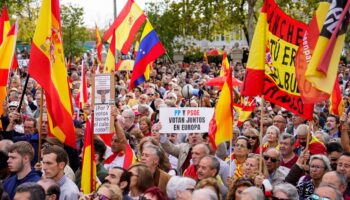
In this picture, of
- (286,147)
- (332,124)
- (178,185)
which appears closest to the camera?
(178,185)

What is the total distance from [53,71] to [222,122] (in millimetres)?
2242

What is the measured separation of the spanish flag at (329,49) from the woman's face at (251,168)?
5.72ft

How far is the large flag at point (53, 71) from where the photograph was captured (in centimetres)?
942

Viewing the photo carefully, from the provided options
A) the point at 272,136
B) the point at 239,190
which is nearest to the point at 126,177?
the point at 239,190

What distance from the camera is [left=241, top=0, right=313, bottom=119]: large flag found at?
9508mm

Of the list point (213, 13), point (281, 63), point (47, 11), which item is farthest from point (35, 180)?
point (213, 13)

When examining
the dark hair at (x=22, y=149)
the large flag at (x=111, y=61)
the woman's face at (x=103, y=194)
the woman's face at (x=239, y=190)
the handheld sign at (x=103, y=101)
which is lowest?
the woman's face at (x=239, y=190)

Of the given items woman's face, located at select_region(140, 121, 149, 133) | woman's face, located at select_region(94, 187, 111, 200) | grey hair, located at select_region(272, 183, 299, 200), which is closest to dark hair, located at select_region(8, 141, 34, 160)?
woman's face, located at select_region(94, 187, 111, 200)

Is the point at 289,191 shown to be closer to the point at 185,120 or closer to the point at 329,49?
the point at 329,49


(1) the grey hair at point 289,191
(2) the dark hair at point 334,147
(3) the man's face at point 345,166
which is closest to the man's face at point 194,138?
(2) the dark hair at point 334,147

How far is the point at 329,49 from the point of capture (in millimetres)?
7395

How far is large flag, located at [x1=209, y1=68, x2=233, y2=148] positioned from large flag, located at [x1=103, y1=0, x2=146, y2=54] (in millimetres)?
7866

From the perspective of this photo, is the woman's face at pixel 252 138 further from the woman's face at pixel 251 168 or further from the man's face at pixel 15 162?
the man's face at pixel 15 162

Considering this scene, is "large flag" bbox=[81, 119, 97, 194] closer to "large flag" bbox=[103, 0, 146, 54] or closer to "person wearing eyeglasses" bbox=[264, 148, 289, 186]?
"person wearing eyeglasses" bbox=[264, 148, 289, 186]
